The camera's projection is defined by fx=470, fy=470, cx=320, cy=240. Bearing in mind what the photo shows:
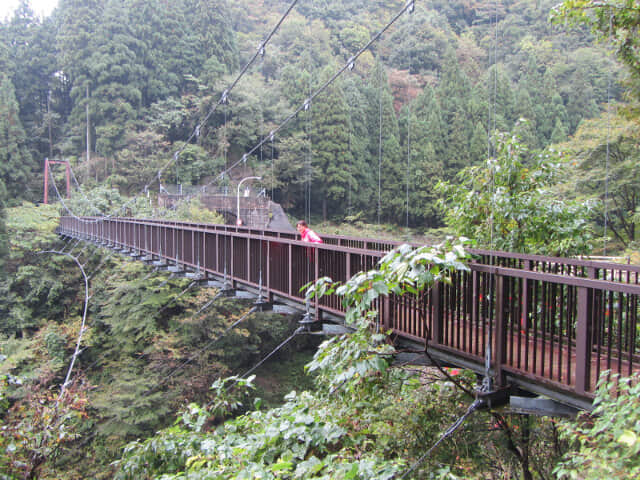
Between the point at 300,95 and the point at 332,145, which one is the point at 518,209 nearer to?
the point at 332,145

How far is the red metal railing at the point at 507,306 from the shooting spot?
2.19 metres

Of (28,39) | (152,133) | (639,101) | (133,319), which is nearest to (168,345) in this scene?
(133,319)

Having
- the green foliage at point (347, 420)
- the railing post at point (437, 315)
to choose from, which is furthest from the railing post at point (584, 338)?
the railing post at point (437, 315)

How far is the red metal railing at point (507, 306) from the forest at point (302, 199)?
0.23m

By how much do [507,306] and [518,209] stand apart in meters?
1.93

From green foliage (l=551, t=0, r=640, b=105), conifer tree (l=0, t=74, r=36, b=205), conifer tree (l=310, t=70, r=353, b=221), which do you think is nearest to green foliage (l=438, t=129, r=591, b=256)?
green foliage (l=551, t=0, r=640, b=105)

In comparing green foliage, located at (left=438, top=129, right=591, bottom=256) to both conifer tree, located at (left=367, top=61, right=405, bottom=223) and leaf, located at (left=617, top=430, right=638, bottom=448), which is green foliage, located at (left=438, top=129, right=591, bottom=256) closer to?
leaf, located at (left=617, top=430, right=638, bottom=448)

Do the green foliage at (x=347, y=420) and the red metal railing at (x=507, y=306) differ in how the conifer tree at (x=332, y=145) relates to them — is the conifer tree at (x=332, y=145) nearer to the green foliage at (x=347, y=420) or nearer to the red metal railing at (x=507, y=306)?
the red metal railing at (x=507, y=306)

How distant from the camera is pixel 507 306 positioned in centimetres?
263

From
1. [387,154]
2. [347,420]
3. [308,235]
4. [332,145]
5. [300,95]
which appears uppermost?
[300,95]

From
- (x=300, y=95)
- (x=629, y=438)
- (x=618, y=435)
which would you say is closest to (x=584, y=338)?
(x=618, y=435)

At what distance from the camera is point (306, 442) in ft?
9.79

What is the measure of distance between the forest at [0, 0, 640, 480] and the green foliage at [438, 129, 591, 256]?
23mm

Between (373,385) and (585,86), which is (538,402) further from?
(585,86)
